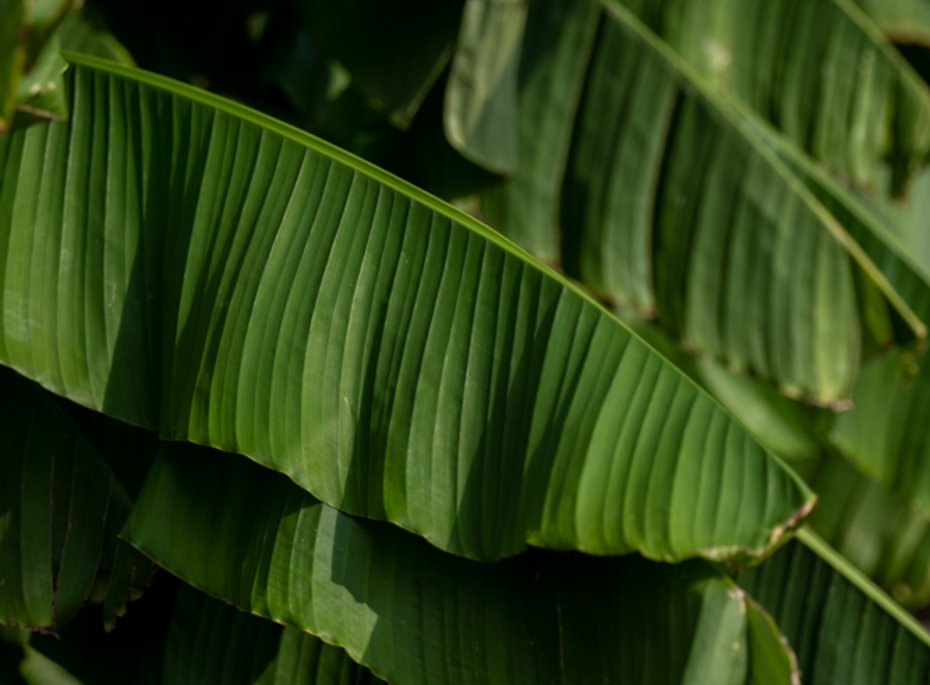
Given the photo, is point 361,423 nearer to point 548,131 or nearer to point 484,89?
point 484,89

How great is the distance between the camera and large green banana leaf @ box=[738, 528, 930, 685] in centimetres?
119

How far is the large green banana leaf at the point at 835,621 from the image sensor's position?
1.19 m

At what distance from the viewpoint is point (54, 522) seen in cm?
104

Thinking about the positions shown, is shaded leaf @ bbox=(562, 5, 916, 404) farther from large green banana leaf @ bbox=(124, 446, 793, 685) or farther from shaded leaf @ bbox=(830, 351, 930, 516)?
large green banana leaf @ bbox=(124, 446, 793, 685)

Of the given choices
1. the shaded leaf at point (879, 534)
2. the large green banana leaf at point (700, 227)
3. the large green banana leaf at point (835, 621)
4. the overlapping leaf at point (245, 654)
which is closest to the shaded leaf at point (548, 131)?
the large green banana leaf at point (700, 227)

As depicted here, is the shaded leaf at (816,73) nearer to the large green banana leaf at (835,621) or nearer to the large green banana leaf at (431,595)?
the large green banana leaf at (835,621)

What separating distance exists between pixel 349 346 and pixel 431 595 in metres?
0.28

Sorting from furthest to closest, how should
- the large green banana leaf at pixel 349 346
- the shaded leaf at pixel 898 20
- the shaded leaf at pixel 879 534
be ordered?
the shaded leaf at pixel 879 534
the shaded leaf at pixel 898 20
the large green banana leaf at pixel 349 346

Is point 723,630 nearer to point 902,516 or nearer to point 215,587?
point 215,587

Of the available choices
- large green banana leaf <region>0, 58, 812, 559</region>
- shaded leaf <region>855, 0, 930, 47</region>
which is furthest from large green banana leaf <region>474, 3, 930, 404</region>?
large green banana leaf <region>0, 58, 812, 559</region>

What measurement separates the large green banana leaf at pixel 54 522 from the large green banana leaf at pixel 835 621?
792 mm

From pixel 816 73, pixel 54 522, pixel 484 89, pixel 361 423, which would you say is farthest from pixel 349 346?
pixel 816 73

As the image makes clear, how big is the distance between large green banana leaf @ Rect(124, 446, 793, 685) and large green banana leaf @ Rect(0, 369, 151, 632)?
0.11 m

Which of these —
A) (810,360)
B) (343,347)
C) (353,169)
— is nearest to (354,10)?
(353,169)
